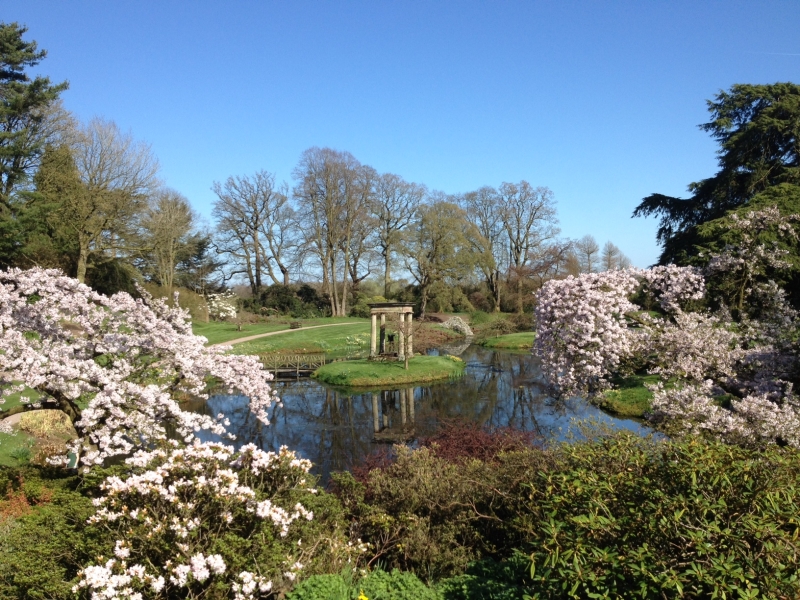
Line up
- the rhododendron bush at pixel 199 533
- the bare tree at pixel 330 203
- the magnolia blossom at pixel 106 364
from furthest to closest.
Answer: the bare tree at pixel 330 203 < the magnolia blossom at pixel 106 364 < the rhododendron bush at pixel 199 533

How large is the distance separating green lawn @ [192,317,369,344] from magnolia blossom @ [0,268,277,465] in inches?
1008

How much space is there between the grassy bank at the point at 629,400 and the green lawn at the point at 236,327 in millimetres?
23463

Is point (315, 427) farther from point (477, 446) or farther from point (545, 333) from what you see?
point (545, 333)

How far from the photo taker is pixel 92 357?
A: 8.61 m

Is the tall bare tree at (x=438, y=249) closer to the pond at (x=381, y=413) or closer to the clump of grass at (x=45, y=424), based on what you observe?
the pond at (x=381, y=413)

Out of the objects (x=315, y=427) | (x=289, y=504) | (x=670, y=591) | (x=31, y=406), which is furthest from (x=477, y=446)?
(x=315, y=427)

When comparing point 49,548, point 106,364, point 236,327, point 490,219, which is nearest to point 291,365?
point 236,327

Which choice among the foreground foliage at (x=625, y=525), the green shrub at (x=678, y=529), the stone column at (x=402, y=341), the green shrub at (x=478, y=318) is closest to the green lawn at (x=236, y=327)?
the green shrub at (x=478, y=318)

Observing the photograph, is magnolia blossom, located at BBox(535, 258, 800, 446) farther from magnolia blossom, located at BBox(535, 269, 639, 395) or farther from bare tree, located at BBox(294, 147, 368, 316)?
bare tree, located at BBox(294, 147, 368, 316)

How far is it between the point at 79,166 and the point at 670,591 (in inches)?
1426

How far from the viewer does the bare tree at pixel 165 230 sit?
38.0m

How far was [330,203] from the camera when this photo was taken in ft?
164

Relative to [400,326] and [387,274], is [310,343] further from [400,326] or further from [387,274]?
[387,274]

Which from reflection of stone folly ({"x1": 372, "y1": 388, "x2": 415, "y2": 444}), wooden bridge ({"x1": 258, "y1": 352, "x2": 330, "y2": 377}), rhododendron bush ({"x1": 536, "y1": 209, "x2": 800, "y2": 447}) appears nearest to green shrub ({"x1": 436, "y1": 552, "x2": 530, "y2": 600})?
rhododendron bush ({"x1": 536, "y1": 209, "x2": 800, "y2": 447})
